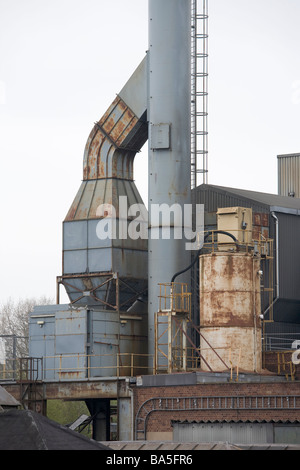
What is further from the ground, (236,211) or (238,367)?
(236,211)

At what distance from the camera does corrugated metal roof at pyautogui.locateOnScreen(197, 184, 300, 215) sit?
48750mm

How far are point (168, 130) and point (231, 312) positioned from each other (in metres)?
8.84

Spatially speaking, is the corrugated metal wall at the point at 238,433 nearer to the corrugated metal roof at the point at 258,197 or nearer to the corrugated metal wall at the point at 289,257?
the corrugated metal wall at the point at 289,257

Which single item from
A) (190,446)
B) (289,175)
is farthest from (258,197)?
(190,446)

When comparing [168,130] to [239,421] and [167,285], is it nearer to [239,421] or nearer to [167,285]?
[167,285]

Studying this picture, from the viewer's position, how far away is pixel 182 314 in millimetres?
43781

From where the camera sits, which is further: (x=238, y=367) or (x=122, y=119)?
(x=122, y=119)

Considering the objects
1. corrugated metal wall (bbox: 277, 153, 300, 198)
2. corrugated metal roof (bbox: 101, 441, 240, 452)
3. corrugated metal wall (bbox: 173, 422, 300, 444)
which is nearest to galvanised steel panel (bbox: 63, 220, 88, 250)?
corrugated metal wall (bbox: 173, 422, 300, 444)

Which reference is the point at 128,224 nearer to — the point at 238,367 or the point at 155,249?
the point at 155,249

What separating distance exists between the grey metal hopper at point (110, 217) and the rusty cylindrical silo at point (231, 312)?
516cm

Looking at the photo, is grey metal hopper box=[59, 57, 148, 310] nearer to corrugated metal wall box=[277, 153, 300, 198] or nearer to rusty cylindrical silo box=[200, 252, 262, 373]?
rusty cylindrical silo box=[200, 252, 262, 373]
